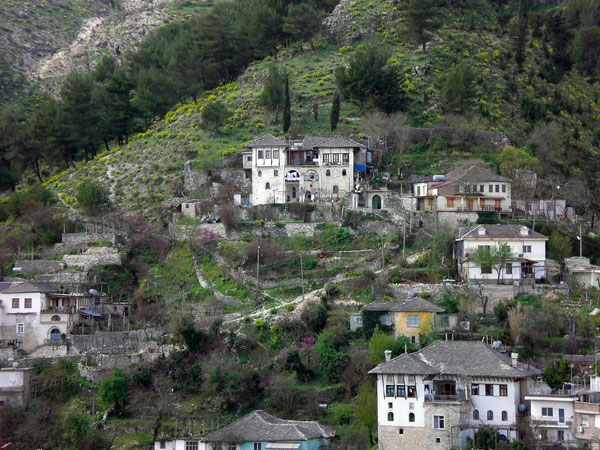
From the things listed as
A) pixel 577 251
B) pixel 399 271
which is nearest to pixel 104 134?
pixel 399 271

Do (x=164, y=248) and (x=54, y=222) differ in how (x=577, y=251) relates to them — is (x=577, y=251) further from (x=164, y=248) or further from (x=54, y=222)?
(x=54, y=222)

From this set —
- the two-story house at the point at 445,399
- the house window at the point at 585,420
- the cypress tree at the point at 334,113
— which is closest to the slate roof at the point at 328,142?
the cypress tree at the point at 334,113

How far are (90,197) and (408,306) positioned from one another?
101 feet

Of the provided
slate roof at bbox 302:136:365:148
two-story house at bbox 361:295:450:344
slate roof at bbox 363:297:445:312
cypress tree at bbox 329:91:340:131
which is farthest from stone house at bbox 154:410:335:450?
cypress tree at bbox 329:91:340:131

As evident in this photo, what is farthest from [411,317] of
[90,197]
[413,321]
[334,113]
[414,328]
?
[90,197]

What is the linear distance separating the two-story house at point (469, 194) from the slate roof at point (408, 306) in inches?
517

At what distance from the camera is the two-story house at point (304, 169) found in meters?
81.8

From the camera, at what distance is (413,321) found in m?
64.6

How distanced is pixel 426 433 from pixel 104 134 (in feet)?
179

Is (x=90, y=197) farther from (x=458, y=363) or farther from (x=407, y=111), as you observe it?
(x=458, y=363)

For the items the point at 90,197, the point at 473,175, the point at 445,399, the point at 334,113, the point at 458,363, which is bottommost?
the point at 445,399

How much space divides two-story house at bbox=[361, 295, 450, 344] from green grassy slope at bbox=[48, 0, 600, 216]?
23011 millimetres

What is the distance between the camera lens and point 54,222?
81938 mm

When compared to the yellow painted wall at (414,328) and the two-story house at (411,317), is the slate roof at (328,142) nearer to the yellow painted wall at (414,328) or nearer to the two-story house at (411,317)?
the two-story house at (411,317)
